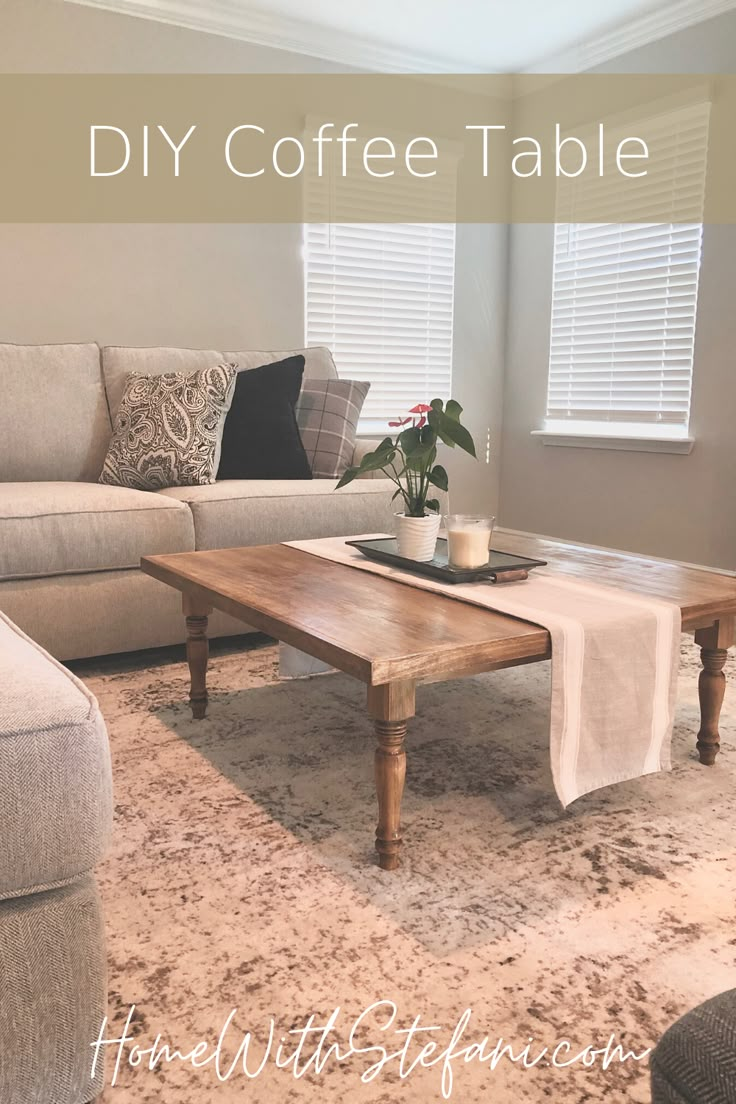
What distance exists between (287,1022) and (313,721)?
1.10m

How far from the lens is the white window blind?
3961 mm

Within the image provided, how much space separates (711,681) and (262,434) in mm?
1980

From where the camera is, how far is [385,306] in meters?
4.76

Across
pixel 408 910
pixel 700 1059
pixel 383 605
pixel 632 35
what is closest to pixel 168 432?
pixel 383 605

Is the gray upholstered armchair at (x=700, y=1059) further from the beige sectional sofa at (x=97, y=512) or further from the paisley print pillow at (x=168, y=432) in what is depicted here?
the paisley print pillow at (x=168, y=432)

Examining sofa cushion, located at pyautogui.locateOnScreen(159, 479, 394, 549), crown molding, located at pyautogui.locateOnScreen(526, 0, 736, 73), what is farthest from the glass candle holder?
crown molding, located at pyautogui.locateOnScreen(526, 0, 736, 73)

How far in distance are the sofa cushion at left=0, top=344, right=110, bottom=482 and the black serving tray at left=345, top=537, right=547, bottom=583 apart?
1.53m

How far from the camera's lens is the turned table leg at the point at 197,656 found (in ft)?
7.35

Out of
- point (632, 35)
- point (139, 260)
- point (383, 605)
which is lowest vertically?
point (383, 605)

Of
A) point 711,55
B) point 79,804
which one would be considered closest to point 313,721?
point 79,804

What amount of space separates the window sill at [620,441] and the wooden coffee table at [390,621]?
1.84m

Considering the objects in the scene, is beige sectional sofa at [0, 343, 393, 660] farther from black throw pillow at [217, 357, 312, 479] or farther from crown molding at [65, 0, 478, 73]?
crown molding at [65, 0, 478, 73]

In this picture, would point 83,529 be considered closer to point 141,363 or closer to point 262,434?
point 262,434

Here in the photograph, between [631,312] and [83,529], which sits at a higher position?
[631,312]
